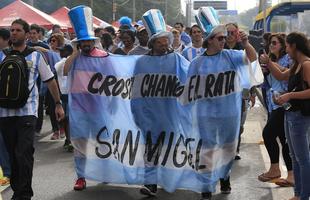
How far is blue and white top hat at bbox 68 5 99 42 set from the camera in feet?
19.6

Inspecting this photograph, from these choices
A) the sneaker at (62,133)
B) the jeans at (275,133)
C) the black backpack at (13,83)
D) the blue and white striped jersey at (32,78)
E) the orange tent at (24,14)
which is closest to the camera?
the black backpack at (13,83)

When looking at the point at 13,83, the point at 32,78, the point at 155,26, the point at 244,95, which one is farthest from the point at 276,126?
the point at 13,83

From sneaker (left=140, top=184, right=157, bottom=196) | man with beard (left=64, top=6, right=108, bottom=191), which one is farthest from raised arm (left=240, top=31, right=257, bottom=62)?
sneaker (left=140, top=184, right=157, bottom=196)

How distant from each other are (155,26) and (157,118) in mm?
1009

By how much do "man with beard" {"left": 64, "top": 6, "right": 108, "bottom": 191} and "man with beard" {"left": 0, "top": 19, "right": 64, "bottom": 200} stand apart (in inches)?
23.2

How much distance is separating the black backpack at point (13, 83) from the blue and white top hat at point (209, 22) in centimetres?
191

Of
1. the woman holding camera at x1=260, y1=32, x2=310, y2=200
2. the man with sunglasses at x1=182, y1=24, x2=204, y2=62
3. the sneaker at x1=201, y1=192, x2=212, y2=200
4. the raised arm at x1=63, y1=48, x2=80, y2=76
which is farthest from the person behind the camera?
the man with sunglasses at x1=182, y1=24, x2=204, y2=62

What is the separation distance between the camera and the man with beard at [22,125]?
17.5 feet

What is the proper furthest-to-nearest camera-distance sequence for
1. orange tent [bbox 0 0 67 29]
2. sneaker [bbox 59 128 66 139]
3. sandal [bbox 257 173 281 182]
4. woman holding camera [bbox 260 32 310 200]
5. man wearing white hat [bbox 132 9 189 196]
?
orange tent [bbox 0 0 67 29]
sneaker [bbox 59 128 66 139]
sandal [bbox 257 173 281 182]
man wearing white hat [bbox 132 9 189 196]
woman holding camera [bbox 260 32 310 200]

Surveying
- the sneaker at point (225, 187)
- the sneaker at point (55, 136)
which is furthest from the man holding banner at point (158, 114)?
the sneaker at point (55, 136)

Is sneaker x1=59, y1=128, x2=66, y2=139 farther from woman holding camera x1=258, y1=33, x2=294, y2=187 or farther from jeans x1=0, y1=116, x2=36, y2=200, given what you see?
woman holding camera x1=258, y1=33, x2=294, y2=187

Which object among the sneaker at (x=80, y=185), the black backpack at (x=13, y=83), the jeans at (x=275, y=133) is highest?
the black backpack at (x=13, y=83)

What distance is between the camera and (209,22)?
5840 mm

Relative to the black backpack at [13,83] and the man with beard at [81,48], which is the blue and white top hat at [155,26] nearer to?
the man with beard at [81,48]
